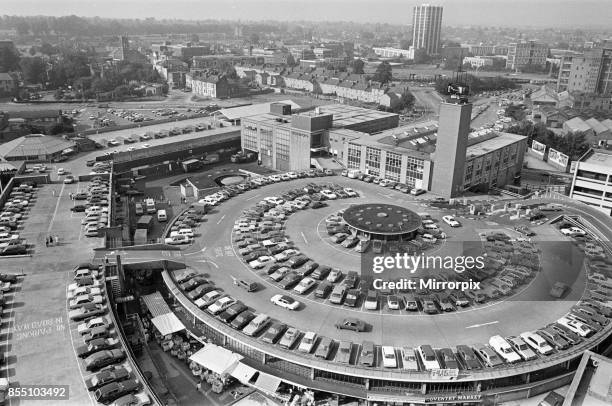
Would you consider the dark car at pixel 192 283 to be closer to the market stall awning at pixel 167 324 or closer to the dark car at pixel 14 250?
the market stall awning at pixel 167 324

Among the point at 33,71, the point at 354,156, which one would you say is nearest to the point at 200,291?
the point at 354,156

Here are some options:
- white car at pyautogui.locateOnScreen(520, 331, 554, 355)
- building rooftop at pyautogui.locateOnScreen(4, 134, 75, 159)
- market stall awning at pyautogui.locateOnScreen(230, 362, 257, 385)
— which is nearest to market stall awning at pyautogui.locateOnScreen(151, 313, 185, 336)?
market stall awning at pyautogui.locateOnScreen(230, 362, 257, 385)

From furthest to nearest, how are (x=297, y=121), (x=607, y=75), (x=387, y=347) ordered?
(x=607, y=75), (x=297, y=121), (x=387, y=347)

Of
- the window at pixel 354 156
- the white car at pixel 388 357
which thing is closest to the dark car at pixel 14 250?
the white car at pixel 388 357

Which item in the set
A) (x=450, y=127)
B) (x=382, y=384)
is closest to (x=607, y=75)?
(x=450, y=127)

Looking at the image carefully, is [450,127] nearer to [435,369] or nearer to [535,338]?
[535,338]

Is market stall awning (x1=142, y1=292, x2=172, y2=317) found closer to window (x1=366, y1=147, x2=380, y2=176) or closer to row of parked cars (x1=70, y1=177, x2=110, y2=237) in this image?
row of parked cars (x1=70, y1=177, x2=110, y2=237)
